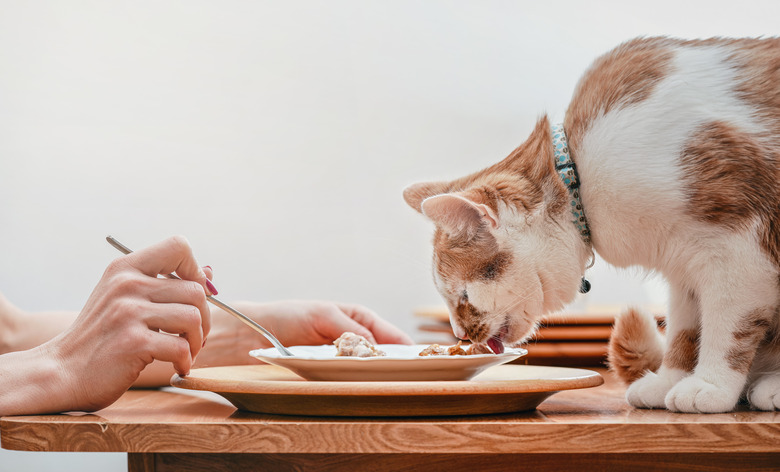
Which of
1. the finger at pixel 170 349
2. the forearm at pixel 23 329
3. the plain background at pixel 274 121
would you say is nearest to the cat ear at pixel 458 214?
the finger at pixel 170 349

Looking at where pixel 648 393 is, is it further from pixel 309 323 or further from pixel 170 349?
pixel 309 323

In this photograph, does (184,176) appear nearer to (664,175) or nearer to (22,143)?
(22,143)

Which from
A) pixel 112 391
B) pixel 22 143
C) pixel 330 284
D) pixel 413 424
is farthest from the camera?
pixel 330 284

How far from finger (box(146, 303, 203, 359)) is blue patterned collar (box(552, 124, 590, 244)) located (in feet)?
1.65

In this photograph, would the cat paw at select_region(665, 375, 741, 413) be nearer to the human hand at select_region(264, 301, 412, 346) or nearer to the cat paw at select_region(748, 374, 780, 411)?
the cat paw at select_region(748, 374, 780, 411)

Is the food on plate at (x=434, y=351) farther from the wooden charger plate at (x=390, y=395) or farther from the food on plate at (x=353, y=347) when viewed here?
the wooden charger plate at (x=390, y=395)

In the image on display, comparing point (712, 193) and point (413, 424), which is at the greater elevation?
point (712, 193)

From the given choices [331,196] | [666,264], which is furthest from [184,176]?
[666,264]

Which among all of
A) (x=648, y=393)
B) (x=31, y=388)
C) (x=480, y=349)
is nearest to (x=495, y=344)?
(x=480, y=349)

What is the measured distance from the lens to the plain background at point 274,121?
2.19 metres

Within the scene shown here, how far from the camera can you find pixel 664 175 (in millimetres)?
809

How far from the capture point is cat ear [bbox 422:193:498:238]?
910 mm

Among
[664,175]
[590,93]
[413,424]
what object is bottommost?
[413,424]

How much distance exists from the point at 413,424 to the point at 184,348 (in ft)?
0.95
